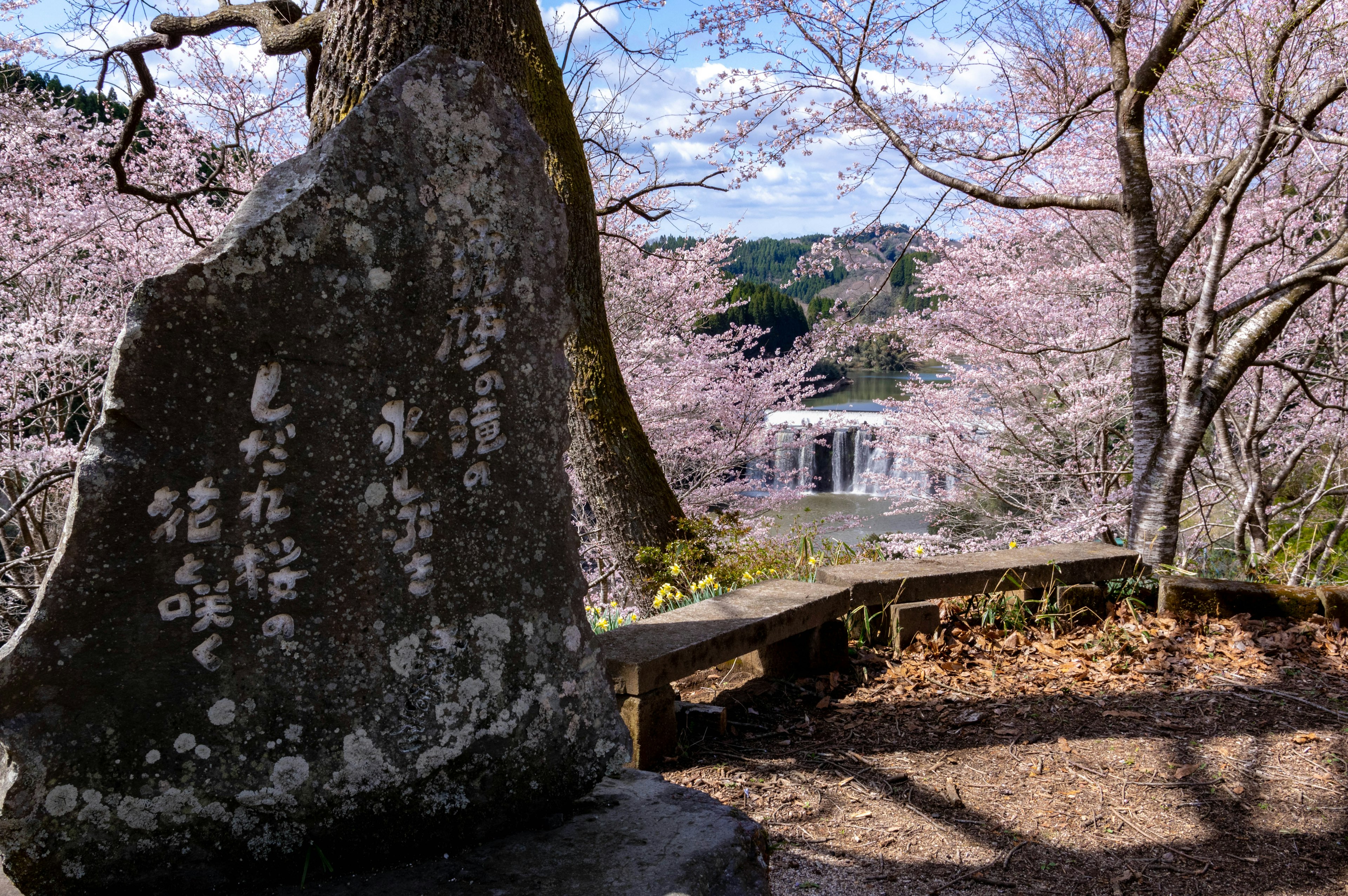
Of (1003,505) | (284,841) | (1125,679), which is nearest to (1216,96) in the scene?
(1125,679)

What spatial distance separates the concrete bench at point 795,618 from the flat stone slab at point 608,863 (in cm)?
64

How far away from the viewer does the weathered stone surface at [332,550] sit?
168cm

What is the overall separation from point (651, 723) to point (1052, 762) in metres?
1.55

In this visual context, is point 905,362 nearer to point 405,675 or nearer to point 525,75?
point 525,75

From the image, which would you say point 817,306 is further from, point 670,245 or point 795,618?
point 795,618

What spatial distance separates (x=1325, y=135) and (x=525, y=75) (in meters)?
4.19

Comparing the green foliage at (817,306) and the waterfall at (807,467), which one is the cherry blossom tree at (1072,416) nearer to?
the waterfall at (807,467)

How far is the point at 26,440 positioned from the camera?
7562 millimetres

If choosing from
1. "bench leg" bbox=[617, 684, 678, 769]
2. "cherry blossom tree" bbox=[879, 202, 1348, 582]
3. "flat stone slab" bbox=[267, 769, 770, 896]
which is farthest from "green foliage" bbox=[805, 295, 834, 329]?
"flat stone slab" bbox=[267, 769, 770, 896]

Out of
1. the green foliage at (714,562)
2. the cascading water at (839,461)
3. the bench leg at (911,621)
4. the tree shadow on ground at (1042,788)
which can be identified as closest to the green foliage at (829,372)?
the cascading water at (839,461)

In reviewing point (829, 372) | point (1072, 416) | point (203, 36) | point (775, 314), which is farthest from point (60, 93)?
point (829, 372)

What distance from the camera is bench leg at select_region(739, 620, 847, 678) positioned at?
3.96 metres

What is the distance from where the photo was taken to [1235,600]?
4.64 metres

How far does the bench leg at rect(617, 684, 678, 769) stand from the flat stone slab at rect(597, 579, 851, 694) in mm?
53
